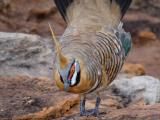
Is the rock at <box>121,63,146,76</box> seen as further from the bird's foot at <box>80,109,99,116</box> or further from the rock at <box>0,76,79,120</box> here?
the bird's foot at <box>80,109,99,116</box>

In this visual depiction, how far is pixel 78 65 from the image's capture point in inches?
218

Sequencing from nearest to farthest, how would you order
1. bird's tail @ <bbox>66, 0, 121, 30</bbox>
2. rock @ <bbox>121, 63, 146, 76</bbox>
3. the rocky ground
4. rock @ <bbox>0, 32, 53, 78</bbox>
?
1. bird's tail @ <bbox>66, 0, 121, 30</bbox>
2. the rocky ground
3. rock @ <bbox>0, 32, 53, 78</bbox>
4. rock @ <bbox>121, 63, 146, 76</bbox>

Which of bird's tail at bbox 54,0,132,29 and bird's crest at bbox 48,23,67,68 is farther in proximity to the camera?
bird's tail at bbox 54,0,132,29

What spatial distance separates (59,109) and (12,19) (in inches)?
215

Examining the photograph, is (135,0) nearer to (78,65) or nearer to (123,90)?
(123,90)

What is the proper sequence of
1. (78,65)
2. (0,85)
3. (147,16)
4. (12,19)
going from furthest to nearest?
(147,16) → (12,19) → (0,85) → (78,65)

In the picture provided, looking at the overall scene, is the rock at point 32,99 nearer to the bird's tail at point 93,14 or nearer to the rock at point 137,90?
the rock at point 137,90

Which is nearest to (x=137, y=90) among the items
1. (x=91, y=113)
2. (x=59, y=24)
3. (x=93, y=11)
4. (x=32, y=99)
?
(x=32, y=99)

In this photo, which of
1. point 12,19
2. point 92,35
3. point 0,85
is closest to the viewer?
point 92,35

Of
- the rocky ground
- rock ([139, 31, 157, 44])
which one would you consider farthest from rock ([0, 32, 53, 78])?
rock ([139, 31, 157, 44])

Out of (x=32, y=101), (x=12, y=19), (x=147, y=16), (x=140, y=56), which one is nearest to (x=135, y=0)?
(x=147, y=16)

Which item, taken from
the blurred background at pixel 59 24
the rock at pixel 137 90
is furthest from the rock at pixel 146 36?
the rock at pixel 137 90

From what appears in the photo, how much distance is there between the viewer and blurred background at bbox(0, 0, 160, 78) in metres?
12.2

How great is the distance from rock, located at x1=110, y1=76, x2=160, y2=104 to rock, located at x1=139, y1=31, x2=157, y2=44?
4948mm
